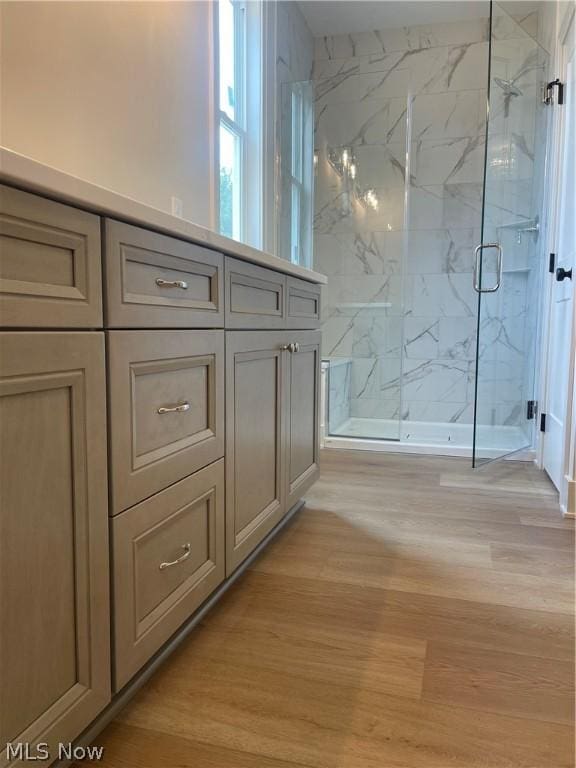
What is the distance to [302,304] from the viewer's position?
192cm

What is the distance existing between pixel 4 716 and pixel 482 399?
2601mm

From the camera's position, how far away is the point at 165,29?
78.4 inches

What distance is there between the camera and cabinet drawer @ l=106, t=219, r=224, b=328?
0.85 meters

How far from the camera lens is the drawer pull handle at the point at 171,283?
0.98m

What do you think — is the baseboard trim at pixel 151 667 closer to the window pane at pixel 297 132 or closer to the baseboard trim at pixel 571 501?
the baseboard trim at pixel 571 501

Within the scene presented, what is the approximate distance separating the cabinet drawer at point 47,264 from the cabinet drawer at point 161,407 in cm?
9

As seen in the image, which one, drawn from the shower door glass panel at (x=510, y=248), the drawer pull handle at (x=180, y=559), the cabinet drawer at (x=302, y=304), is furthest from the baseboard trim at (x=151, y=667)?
the shower door glass panel at (x=510, y=248)

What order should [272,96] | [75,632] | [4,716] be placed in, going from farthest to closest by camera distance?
1. [272,96]
2. [75,632]
3. [4,716]

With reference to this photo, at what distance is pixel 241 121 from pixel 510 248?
1660 mm

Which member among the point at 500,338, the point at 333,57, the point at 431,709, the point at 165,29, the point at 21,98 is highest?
the point at 333,57

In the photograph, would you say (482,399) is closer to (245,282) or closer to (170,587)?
(245,282)

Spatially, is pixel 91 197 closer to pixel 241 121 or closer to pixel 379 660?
pixel 379 660

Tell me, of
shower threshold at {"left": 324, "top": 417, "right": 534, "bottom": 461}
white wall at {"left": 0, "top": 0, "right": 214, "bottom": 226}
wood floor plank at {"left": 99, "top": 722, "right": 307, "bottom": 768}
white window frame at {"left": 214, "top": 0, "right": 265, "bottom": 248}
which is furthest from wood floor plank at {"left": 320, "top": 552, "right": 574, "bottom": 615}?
white window frame at {"left": 214, "top": 0, "right": 265, "bottom": 248}

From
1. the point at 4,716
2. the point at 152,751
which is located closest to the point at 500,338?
the point at 152,751
